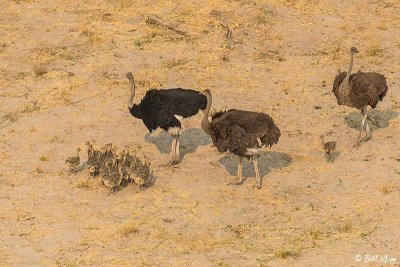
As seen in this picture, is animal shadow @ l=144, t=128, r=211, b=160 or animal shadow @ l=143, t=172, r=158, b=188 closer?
animal shadow @ l=143, t=172, r=158, b=188

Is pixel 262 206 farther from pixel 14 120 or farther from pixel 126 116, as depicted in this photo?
pixel 14 120

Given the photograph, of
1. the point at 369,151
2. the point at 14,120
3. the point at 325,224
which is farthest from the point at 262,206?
the point at 14,120

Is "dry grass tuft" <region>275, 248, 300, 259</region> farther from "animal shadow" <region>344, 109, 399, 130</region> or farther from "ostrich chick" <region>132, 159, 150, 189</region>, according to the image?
"animal shadow" <region>344, 109, 399, 130</region>

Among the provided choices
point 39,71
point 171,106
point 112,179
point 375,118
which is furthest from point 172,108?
point 39,71

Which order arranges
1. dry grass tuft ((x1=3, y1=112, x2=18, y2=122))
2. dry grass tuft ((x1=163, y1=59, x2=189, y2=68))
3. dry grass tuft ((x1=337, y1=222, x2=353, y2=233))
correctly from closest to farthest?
1. dry grass tuft ((x1=337, y1=222, x2=353, y2=233))
2. dry grass tuft ((x1=3, y1=112, x2=18, y2=122))
3. dry grass tuft ((x1=163, y1=59, x2=189, y2=68))

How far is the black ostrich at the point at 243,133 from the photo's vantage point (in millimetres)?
15977

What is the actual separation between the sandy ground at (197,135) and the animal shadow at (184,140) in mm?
53

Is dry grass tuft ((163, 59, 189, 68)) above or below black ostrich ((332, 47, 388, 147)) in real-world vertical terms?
below

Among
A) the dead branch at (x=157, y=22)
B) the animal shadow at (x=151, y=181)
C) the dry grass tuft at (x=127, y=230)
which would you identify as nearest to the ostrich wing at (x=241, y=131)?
the animal shadow at (x=151, y=181)

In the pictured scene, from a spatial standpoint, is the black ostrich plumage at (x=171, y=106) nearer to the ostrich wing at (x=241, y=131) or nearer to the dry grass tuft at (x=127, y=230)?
the ostrich wing at (x=241, y=131)

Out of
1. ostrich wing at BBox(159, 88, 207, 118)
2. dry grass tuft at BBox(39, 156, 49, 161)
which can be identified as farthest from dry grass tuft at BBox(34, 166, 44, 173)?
ostrich wing at BBox(159, 88, 207, 118)

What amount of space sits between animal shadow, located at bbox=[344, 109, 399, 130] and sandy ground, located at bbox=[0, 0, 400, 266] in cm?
7

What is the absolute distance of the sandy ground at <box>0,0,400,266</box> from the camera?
14305 millimetres

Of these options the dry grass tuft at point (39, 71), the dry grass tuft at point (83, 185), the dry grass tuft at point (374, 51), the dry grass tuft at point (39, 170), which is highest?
the dry grass tuft at point (374, 51)
